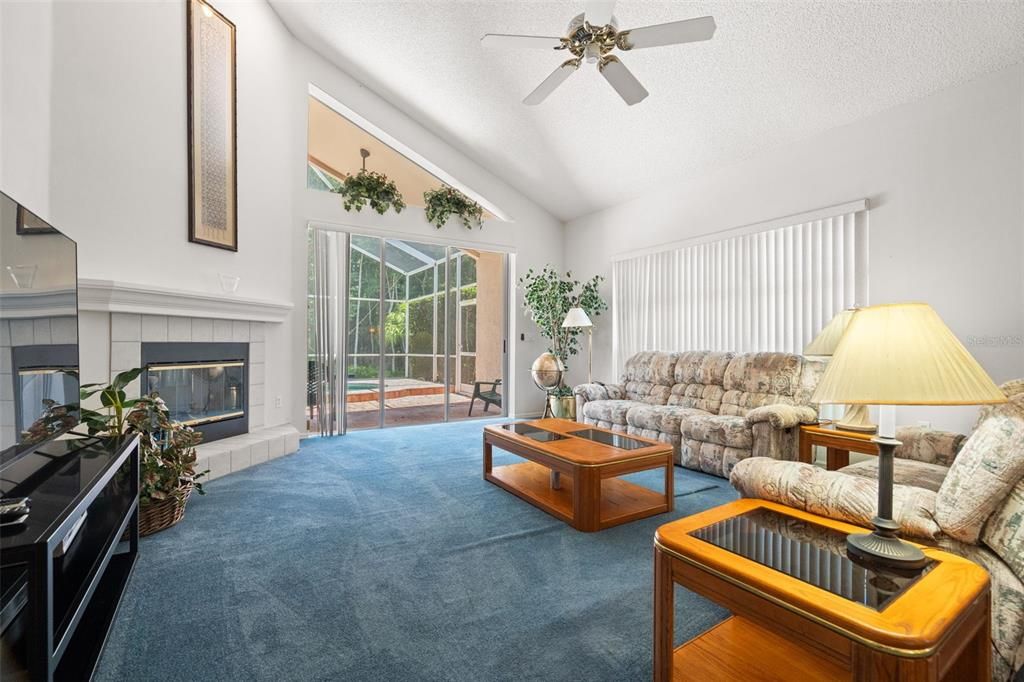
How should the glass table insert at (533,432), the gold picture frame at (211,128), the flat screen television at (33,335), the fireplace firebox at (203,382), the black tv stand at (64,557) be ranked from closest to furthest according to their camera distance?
the black tv stand at (64,557) → the flat screen television at (33,335) → the glass table insert at (533,432) → the fireplace firebox at (203,382) → the gold picture frame at (211,128)

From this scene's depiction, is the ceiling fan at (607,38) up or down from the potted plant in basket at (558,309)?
up

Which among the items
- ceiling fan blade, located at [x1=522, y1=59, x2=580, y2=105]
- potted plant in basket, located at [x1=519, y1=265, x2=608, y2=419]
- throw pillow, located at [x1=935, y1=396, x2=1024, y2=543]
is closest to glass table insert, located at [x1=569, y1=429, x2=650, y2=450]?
throw pillow, located at [x1=935, y1=396, x2=1024, y2=543]

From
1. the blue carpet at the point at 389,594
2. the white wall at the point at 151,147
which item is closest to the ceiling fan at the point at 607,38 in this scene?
the white wall at the point at 151,147

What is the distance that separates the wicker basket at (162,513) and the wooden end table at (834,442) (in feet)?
12.2

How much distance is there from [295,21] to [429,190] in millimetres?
2100

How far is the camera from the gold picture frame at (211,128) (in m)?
3.49

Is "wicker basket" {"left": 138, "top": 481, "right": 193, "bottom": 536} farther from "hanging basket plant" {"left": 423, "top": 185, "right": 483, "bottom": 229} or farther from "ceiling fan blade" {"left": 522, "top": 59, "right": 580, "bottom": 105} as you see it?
"hanging basket plant" {"left": 423, "top": 185, "right": 483, "bottom": 229}

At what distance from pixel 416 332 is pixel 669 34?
4172 mm

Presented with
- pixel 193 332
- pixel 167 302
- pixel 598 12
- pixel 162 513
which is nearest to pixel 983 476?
pixel 598 12

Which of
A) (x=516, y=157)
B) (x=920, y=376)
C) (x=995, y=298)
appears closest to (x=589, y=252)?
(x=516, y=157)

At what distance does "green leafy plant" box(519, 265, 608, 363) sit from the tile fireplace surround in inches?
116

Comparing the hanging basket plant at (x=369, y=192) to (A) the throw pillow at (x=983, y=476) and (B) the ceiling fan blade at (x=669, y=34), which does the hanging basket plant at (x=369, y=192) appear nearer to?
(B) the ceiling fan blade at (x=669, y=34)

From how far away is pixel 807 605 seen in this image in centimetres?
98

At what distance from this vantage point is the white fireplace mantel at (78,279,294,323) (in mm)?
2855
